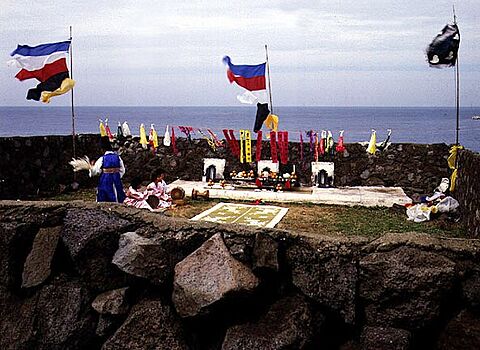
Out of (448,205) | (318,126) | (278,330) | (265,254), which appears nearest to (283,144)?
(448,205)

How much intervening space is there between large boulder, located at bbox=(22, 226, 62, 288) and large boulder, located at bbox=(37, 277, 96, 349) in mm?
73

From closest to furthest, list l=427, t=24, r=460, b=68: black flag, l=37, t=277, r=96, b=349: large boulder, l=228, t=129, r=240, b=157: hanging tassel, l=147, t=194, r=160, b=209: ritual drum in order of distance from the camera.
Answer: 1. l=37, t=277, r=96, b=349: large boulder
2. l=427, t=24, r=460, b=68: black flag
3. l=147, t=194, r=160, b=209: ritual drum
4. l=228, t=129, r=240, b=157: hanging tassel

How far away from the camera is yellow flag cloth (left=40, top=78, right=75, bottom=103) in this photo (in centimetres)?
1163

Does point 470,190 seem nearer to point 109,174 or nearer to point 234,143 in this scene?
point 109,174

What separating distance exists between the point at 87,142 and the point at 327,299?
41.1 feet

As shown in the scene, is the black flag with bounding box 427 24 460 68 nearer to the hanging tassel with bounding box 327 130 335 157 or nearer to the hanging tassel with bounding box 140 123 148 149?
the hanging tassel with bounding box 327 130 335 157

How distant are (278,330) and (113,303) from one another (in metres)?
0.83

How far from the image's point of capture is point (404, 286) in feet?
7.66

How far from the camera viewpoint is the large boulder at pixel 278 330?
2422 millimetres

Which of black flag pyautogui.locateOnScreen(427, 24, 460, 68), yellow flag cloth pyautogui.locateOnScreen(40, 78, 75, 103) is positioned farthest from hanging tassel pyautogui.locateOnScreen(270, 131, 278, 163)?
yellow flag cloth pyautogui.locateOnScreen(40, 78, 75, 103)

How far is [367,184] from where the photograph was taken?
43.5 ft

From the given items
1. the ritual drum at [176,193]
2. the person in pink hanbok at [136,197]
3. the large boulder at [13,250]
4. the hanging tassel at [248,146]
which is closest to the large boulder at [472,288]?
the large boulder at [13,250]

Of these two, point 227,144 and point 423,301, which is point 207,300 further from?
point 227,144

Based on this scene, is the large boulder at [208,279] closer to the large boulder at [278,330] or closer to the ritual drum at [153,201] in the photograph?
the large boulder at [278,330]
